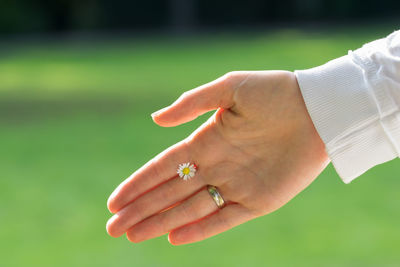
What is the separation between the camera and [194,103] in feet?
9.29

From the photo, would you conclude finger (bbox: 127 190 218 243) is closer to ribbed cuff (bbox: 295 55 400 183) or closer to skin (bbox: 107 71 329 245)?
skin (bbox: 107 71 329 245)

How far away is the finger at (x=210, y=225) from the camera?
9.36 feet

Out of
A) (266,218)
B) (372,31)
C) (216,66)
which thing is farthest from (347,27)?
(266,218)

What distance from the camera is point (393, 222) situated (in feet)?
21.9

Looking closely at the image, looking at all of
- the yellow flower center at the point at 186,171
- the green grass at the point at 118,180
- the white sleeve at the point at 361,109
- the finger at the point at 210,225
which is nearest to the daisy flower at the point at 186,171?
the yellow flower center at the point at 186,171

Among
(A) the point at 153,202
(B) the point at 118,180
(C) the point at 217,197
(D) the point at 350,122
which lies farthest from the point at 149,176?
(B) the point at 118,180

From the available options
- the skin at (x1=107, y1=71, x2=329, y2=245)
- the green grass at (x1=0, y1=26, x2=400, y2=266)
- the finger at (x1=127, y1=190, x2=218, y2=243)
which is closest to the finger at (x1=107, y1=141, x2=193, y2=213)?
the skin at (x1=107, y1=71, x2=329, y2=245)

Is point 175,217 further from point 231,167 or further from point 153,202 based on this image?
point 231,167

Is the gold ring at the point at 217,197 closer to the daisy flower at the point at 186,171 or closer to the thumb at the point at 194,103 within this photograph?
the daisy flower at the point at 186,171

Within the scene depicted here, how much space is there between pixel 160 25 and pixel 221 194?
69.6 ft

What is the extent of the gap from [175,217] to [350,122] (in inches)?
30.7

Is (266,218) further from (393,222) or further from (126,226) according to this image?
(126,226)

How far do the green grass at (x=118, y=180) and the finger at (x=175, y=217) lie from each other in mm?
2966

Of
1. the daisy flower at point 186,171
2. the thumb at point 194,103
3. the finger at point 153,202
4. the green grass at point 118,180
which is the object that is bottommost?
the finger at point 153,202
